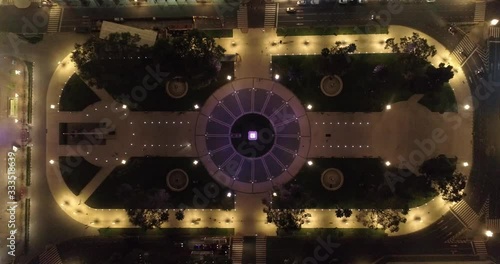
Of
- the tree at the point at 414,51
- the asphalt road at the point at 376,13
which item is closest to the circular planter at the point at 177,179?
the asphalt road at the point at 376,13

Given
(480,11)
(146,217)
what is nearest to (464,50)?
(480,11)

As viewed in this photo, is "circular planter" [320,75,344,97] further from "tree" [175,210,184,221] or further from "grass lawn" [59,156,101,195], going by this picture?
"grass lawn" [59,156,101,195]

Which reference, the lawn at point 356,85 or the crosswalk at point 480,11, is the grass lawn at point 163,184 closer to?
the lawn at point 356,85

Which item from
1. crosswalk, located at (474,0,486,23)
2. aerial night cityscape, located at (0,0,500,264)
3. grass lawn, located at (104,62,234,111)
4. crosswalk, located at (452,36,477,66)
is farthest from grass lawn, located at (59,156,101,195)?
crosswalk, located at (474,0,486,23)

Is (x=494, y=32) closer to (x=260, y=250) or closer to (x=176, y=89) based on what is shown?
(x=260, y=250)

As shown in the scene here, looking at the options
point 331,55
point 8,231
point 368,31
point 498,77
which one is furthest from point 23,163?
point 498,77

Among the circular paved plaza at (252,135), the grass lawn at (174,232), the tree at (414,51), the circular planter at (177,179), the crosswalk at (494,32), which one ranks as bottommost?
the grass lawn at (174,232)

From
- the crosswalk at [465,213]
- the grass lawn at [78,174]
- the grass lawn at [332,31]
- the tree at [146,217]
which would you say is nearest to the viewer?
the tree at [146,217]
